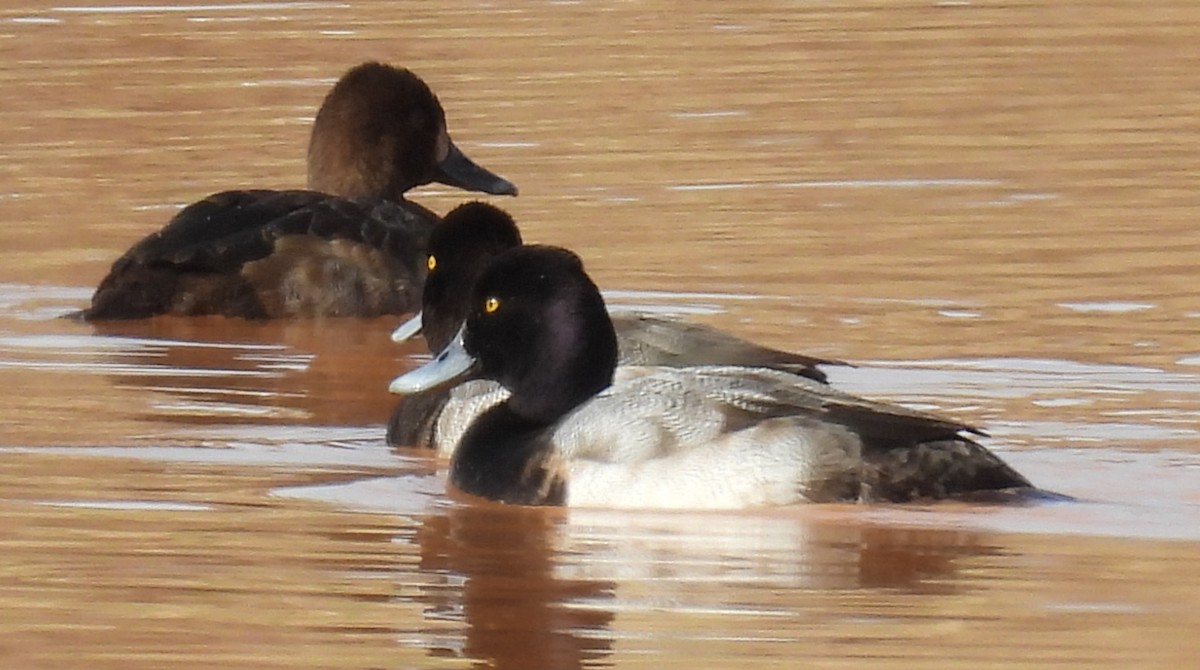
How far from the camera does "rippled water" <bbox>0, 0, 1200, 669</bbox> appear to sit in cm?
635

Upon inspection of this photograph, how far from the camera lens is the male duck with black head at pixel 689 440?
7.28m

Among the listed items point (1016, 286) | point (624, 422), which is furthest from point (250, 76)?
point (624, 422)

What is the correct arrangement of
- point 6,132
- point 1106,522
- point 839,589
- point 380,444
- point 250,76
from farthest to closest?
point 250,76 → point 6,132 → point 380,444 → point 1106,522 → point 839,589

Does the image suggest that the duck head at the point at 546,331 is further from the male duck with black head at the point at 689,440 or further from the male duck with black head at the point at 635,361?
the male duck with black head at the point at 635,361

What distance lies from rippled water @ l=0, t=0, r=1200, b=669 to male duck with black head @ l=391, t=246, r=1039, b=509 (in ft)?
0.28

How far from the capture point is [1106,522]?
7266 mm

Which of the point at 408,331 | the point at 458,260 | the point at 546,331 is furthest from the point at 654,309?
the point at 546,331

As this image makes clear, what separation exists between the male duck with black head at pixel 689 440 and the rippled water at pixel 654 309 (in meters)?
0.09

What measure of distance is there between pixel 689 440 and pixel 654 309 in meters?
3.53

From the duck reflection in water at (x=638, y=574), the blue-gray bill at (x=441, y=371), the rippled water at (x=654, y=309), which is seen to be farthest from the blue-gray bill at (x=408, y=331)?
the duck reflection in water at (x=638, y=574)

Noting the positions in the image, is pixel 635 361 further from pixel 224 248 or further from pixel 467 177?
pixel 467 177

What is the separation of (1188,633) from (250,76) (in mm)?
11746

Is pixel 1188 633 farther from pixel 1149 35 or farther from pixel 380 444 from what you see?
pixel 1149 35

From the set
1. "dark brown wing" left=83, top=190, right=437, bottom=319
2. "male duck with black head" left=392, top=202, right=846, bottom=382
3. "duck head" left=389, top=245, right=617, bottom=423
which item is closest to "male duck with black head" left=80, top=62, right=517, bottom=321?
"dark brown wing" left=83, top=190, right=437, bottom=319
